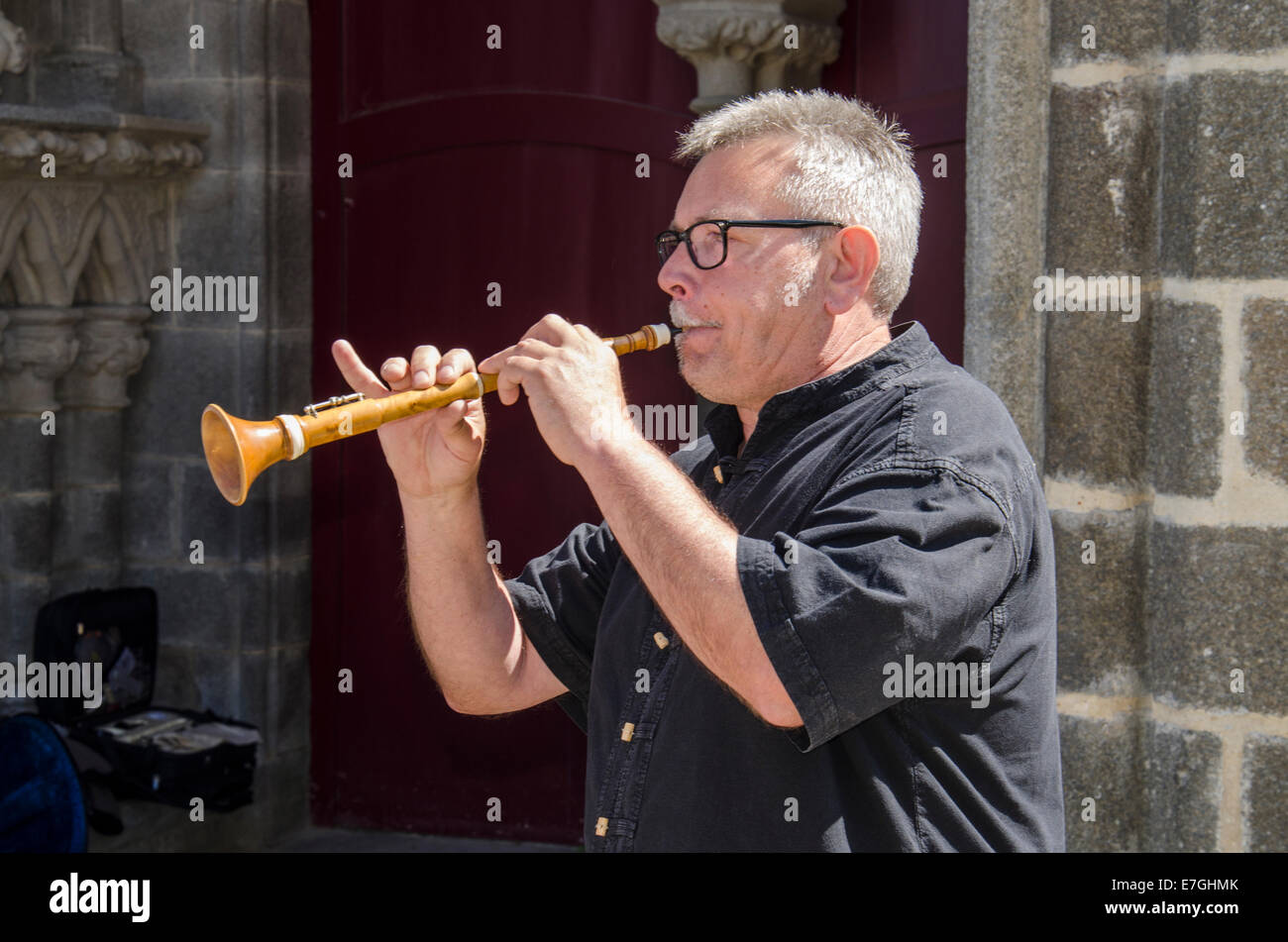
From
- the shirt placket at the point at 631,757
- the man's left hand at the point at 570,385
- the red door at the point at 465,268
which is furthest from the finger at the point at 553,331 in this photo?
the red door at the point at 465,268

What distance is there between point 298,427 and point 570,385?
0.45 meters

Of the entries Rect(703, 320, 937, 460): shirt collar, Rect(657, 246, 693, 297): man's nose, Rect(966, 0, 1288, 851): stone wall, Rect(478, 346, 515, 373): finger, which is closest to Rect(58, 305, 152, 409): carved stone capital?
Rect(478, 346, 515, 373): finger

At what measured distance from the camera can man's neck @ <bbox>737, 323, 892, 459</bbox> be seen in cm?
184

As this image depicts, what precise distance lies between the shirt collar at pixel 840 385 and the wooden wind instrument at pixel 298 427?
0.25 metres

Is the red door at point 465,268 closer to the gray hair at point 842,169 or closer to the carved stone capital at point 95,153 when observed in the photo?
the carved stone capital at point 95,153

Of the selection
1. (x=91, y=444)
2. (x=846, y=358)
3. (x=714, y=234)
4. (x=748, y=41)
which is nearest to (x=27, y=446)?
(x=91, y=444)

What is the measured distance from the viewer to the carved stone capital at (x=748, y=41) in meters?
3.21

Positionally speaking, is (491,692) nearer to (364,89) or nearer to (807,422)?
(807,422)

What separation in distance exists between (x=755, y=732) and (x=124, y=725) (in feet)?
8.61

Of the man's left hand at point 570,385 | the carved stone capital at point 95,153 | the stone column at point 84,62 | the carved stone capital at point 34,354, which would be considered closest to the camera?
the man's left hand at point 570,385

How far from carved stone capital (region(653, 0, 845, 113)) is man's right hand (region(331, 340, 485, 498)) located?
148cm

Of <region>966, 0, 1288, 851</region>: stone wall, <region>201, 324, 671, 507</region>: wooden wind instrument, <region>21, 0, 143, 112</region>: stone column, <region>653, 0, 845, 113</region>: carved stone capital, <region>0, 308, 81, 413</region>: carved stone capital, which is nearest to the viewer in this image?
<region>201, 324, 671, 507</region>: wooden wind instrument

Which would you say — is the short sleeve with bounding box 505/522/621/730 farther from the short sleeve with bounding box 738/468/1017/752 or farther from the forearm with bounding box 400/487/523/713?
the short sleeve with bounding box 738/468/1017/752
